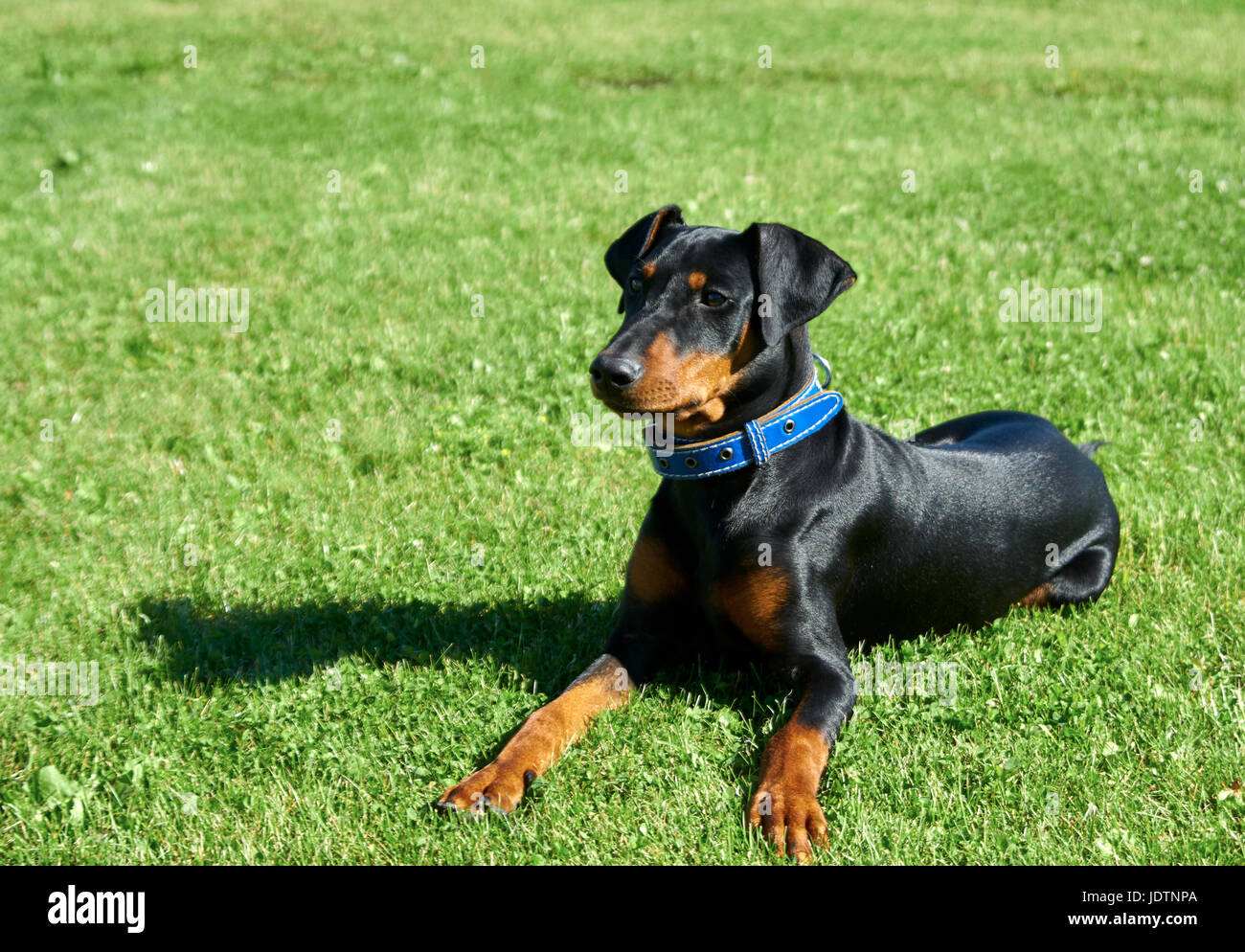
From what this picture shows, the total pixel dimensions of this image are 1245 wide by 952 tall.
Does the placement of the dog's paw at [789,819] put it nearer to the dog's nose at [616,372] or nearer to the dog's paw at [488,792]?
the dog's paw at [488,792]

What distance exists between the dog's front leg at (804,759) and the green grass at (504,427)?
82mm

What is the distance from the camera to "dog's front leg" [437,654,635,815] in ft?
10.9

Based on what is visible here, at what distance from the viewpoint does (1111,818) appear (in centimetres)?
332

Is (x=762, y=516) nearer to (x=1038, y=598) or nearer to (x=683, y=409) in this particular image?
(x=683, y=409)

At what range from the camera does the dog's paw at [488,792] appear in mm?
3307

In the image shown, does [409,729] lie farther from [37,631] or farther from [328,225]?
[328,225]

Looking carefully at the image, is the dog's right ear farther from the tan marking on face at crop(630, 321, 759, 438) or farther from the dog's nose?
the dog's nose

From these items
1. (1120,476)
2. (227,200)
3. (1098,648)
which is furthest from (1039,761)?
(227,200)

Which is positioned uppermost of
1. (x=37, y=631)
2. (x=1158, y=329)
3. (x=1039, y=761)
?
(x=1158, y=329)

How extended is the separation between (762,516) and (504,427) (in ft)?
9.47

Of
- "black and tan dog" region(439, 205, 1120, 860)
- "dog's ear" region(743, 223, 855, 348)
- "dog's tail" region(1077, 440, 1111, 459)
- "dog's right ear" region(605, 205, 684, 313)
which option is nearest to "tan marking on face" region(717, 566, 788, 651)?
"black and tan dog" region(439, 205, 1120, 860)

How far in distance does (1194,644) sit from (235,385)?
17.7ft

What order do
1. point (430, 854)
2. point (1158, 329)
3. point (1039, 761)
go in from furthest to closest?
1. point (1158, 329)
2. point (1039, 761)
3. point (430, 854)

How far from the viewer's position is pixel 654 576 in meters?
3.95
